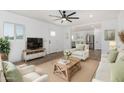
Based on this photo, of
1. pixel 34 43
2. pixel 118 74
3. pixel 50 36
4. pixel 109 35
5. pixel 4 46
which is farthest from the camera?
pixel 109 35

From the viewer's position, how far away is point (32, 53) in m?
3.25

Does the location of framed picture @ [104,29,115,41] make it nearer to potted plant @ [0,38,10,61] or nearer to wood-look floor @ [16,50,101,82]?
wood-look floor @ [16,50,101,82]

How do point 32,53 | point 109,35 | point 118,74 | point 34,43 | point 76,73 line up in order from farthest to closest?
1. point 109,35
2. point 34,43
3. point 32,53
4. point 76,73
5. point 118,74

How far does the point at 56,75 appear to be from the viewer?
8.21 feet

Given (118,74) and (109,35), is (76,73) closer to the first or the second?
(118,74)

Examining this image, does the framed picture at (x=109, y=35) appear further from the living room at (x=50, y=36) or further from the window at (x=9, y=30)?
the window at (x=9, y=30)

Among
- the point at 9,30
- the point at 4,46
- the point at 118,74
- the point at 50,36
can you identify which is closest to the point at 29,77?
the point at 4,46

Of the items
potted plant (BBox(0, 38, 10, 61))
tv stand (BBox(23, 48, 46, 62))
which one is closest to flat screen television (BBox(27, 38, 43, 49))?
tv stand (BBox(23, 48, 46, 62))

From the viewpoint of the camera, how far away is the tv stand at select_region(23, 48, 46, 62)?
2.97 meters
